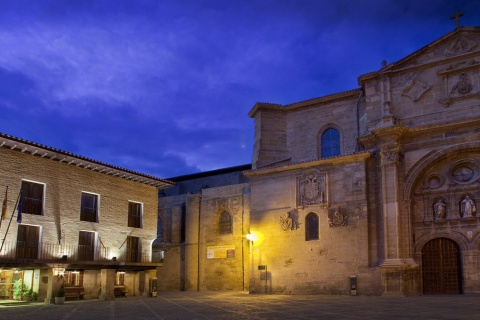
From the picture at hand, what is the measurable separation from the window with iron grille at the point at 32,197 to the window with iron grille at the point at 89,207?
2.65 meters

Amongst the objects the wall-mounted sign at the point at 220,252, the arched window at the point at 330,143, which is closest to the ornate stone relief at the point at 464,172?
the arched window at the point at 330,143

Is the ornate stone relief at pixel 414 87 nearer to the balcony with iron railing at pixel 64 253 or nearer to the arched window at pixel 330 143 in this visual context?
the arched window at pixel 330 143

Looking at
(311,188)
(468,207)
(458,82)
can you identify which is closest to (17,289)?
(311,188)

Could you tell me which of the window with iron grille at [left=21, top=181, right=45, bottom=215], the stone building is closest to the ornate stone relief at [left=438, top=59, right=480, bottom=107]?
the stone building

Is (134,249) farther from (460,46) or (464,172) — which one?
(460,46)

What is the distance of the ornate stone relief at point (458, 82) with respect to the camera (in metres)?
28.4

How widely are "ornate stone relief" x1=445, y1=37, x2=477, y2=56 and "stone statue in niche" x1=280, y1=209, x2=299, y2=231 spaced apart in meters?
12.7

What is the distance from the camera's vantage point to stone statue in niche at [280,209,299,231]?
31109 millimetres

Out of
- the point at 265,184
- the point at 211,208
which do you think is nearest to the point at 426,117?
the point at 265,184

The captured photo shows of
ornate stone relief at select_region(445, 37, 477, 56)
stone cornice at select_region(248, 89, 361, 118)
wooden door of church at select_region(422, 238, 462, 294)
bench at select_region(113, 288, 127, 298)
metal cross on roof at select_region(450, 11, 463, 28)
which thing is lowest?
bench at select_region(113, 288, 127, 298)

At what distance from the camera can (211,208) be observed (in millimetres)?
39594

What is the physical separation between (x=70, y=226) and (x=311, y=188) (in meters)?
13.8

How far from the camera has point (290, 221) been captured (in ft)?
102

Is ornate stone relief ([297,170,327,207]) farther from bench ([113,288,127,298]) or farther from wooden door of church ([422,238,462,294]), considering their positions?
bench ([113,288,127,298])
